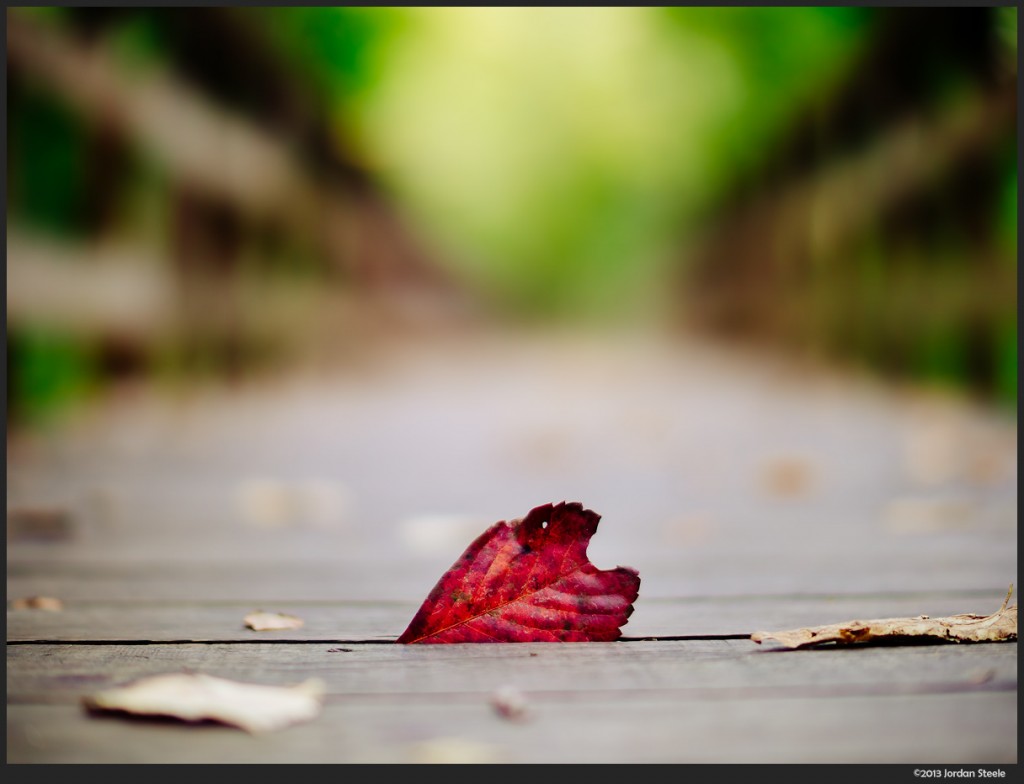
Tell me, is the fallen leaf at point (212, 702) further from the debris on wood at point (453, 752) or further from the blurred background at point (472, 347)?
the blurred background at point (472, 347)

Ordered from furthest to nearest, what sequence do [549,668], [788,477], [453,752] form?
[788,477], [549,668], [453,752]

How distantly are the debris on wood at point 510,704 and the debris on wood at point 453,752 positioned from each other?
4cm

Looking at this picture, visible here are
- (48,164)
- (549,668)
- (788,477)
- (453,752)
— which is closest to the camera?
(453,752)

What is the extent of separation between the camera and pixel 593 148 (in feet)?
45.8

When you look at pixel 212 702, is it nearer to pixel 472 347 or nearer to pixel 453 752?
pixel 453 752

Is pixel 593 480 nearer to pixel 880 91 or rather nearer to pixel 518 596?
pixel 518 596

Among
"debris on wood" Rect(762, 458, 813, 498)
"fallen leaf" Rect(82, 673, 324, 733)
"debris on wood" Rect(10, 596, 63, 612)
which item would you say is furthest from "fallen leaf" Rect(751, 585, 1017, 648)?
"debris on wood" Rect(762, 458, 813, 498)

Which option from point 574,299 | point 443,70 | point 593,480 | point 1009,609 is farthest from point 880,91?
point 574,299

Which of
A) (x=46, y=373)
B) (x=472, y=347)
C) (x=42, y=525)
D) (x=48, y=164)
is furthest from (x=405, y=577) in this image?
(x=472, y=347)

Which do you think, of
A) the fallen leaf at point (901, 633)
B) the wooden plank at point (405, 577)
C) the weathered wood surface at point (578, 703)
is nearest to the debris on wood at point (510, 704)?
the weathered wood surface at point (578, 703)

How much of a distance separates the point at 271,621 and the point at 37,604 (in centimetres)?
30

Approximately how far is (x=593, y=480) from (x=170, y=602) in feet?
4.44

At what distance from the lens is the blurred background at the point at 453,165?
11.5ft

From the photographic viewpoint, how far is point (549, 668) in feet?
2.17
